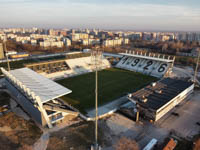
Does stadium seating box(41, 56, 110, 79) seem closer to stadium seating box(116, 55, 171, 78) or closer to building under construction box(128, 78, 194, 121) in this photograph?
stadium seating box(116, 55, 171, 78)

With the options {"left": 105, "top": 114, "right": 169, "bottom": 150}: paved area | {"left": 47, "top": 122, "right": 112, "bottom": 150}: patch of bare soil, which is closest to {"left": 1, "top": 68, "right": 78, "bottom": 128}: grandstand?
{"left": 47, "top": 122, "right": 112, "bottom": 150}: patch of bare soil

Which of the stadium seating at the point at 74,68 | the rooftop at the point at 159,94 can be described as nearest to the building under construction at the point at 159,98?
the rooftop at the point at 159,94

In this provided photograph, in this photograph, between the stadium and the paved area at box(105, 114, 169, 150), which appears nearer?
the paved area at box(105, 114, 169, 150)

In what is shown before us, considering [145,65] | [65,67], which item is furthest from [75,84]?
[145,65]

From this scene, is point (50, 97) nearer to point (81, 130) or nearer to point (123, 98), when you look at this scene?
point (81, 130)

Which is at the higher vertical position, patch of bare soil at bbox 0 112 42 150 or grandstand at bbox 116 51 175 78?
grandstand at bbox 116 51 175 78

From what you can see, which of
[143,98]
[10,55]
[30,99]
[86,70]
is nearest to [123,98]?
[143,98]

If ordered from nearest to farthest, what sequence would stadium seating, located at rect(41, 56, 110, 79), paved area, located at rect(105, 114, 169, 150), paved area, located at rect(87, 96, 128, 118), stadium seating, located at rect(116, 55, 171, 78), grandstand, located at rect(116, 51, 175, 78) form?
1. paved area, located at rect(105, 114, 169, 150)
2. paved area, located at rect(87, 96, 128, 118)
3. stadium seating, located at rect(41, 56, 110, 79)
4. grandstand, located at rect(116, 51, 175, 78)
5. stadium seating, located at rect(116, 55, 171, 78)
